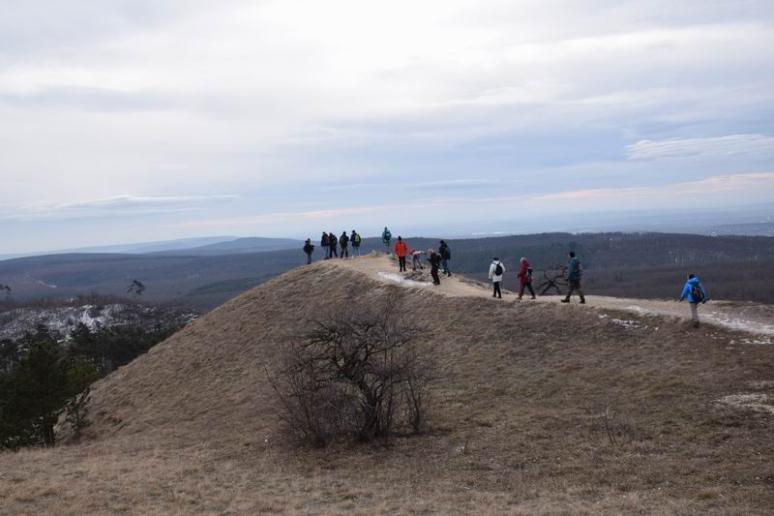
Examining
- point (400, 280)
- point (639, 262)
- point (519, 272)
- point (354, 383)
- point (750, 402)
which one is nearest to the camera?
point (750, 402)

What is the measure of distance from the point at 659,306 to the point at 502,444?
10.1 metres

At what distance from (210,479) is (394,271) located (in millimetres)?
19406

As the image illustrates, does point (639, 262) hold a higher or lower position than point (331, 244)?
lower

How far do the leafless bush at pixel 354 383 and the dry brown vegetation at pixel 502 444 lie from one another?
2.11 ft

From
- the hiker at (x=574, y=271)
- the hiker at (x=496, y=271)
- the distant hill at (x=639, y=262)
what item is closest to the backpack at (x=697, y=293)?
the hiker at (x=574, y=271)

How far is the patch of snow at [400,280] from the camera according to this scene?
2885 centimetres

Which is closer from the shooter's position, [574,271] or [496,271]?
[574,271]

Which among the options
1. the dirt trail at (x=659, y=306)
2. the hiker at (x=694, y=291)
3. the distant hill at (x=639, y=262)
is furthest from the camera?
the distant hill at (x=639, y=262)

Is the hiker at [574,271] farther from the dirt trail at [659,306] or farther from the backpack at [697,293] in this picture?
the backpack at [697,293]

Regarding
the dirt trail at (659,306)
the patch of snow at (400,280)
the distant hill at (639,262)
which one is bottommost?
the distant hill at (639,262)

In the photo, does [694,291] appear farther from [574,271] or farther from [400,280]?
[400,280]

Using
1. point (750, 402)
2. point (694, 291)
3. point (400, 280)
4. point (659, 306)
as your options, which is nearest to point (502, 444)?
point (750, 402)

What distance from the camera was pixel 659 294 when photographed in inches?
3725

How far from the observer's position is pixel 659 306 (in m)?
21.1
